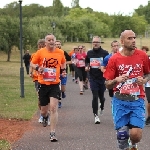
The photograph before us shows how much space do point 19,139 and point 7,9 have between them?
143 meters

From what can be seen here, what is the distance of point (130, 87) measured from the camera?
8.09 m

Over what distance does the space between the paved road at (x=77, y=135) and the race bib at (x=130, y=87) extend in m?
1.94

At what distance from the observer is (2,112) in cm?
1562

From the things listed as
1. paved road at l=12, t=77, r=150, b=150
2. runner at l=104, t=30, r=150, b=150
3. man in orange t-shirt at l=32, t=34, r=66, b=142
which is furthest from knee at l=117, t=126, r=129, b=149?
man in orange t-shirt at l=32, t=34, r=66, b=142

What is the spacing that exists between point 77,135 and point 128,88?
11.6 ft

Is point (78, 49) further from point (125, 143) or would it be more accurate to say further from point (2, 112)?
point (125, 143)

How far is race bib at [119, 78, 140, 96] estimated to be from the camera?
26.5 ft

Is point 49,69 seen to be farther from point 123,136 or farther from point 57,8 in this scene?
point 57,8

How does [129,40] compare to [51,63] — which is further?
[51,63]

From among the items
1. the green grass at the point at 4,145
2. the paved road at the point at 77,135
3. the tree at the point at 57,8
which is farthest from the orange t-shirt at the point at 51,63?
the tree at the point at 57,8

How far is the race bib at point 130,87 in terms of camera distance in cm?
806

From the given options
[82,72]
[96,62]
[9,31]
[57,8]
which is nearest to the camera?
[96,62]

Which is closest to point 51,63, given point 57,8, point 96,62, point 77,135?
point 77,135

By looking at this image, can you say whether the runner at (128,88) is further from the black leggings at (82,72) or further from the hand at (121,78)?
the black leggings at (82,72)
